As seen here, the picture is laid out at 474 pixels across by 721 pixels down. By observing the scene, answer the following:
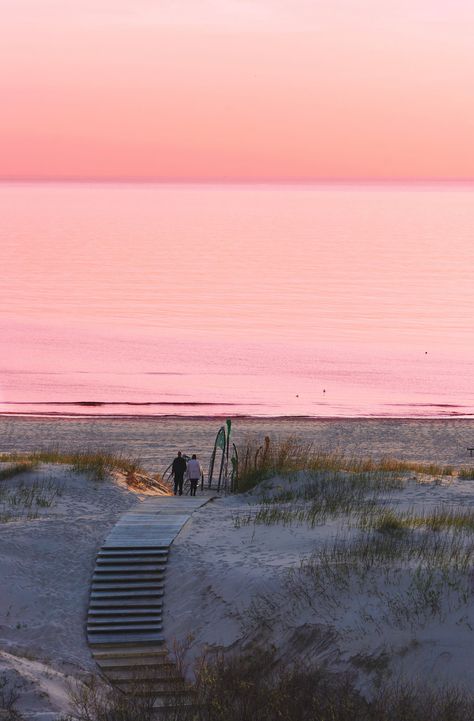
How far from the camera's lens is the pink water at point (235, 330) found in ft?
154

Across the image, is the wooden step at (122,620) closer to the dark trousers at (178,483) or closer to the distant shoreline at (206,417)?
the dark trousers at (178,483)

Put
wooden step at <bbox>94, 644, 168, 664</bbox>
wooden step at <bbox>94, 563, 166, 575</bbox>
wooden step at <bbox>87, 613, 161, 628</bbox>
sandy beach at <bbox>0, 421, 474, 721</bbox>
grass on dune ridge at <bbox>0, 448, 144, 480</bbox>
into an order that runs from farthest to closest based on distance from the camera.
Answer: grass on dune ridge at <bbox>0, 448, 144, 480</bbox>
wooden step at <bbox>94, 563, 166, 575</bbox>
wooden step at <bbox>87, 613, 161, 628</bbox>
wooden step at <bbox>94, 644, 168, 664</bbox>
sandy beach at <bbox>0, 421, 474, 721</bbox>

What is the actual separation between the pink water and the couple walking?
1931cm

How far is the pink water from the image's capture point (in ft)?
154

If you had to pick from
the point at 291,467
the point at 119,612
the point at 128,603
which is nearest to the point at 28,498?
the point at 128,603

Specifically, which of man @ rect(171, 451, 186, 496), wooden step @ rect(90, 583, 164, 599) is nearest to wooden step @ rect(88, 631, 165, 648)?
wooden step @ rect(90, 583, 164, 599)

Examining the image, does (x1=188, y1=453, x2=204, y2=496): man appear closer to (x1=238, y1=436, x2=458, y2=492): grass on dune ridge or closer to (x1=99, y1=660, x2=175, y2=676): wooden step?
(x1=238, y1=436, x2=458, y2=492): grass on dune ridge

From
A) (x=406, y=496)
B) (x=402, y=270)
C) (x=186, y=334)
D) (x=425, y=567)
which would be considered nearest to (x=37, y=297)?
→ (x=186, y=334)

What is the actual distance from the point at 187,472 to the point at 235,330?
41489 mm

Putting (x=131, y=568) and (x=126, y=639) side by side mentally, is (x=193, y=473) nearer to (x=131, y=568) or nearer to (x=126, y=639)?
(x=131, y=568)

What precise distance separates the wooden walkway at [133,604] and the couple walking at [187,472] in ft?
12.9

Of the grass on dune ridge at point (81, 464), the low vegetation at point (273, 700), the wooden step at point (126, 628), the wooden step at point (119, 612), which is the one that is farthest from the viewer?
the grass on dune ridge at point (81, 464)

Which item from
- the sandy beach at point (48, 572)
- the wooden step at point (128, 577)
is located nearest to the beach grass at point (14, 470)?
the sandy beach at point (48, 572)

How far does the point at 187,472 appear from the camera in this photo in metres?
23.4
